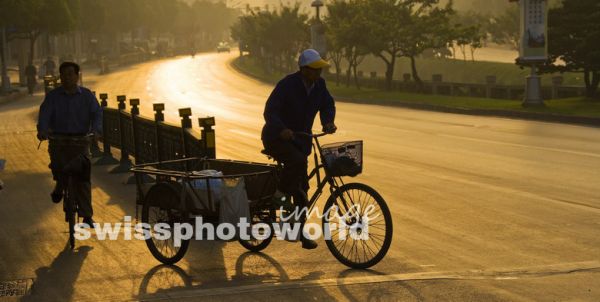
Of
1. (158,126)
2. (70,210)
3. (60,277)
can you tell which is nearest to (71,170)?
(70,210)

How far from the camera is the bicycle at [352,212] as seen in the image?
891 cm

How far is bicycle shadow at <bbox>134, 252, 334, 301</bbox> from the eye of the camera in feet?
26.8

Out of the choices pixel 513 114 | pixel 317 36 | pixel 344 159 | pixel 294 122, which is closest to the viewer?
pixel 344 159

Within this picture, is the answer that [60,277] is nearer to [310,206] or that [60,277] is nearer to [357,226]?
[310,206]

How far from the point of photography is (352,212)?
29.8ft

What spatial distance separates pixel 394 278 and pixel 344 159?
3.59ft

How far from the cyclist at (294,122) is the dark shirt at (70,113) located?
2.40 m

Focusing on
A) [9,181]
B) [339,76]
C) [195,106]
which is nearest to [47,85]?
[195,106]

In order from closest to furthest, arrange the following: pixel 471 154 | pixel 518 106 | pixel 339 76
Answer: pixel 471 154
pixel 518 106
pixel 339 76

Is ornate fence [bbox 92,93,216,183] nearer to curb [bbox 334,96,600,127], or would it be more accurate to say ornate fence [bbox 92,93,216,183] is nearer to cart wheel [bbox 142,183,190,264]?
cart wheel [bbox 142,183,190,264]

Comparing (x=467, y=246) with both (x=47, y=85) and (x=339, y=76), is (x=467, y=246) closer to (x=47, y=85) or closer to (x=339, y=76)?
(x=47, y=85)

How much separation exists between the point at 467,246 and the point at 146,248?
310 centimetres

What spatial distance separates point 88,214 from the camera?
1095 centimetres

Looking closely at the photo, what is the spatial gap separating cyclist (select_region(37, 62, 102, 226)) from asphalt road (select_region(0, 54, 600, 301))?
612mm
